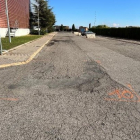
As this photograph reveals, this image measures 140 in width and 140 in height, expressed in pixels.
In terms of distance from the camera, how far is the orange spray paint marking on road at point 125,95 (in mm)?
4152

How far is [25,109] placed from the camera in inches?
140

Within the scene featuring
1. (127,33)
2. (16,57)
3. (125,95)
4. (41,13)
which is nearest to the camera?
(125,95)

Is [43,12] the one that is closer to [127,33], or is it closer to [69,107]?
[127,33]

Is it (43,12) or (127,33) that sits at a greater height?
(43,12)

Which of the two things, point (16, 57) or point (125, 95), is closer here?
point (125, 95)

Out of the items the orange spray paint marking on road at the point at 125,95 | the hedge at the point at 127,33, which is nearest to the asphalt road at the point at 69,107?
the orange spray paint marking on road at the point at 125,95

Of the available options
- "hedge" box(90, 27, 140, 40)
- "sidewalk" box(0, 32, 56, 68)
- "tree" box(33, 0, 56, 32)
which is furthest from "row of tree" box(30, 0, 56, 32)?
"sidewalk" box(0, 32, 56, 68)

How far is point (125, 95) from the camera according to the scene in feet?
14.4

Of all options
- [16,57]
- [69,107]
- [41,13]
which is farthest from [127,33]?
[69,107]

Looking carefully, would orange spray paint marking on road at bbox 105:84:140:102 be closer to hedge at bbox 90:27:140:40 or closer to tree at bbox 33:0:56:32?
hedge at bbox 90:27:140:40

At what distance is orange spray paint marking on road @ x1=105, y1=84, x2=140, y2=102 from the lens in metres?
4.15

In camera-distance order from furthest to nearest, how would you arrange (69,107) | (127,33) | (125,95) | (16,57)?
(127,33) < (16,57) < (125,95) < (69,107)

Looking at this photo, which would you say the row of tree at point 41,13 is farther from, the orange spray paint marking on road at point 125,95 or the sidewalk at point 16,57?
the orange spray paint marking on road at point 125,95

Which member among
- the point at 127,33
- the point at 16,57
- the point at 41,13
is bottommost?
the point at 16,57
